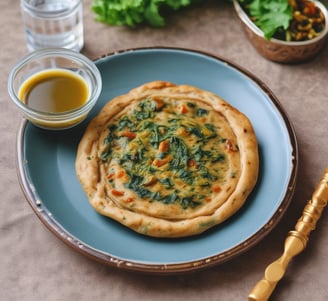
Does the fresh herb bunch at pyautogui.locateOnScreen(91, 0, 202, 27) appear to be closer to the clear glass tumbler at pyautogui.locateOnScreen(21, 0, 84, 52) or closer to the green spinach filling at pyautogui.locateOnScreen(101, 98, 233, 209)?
the clear glass tumbler at pyautogui.locateOnScreen(21, 0, 84, 52)

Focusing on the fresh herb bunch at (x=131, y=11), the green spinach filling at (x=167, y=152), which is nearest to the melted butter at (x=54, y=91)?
the green spinach filling at (x=167, y=152)

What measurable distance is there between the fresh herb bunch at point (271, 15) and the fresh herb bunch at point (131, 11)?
0.55 m

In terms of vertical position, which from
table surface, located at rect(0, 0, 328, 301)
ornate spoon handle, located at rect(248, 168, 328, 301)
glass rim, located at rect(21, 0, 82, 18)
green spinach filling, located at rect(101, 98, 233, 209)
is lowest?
table surface, located at rect(0, 0, 328, 301)

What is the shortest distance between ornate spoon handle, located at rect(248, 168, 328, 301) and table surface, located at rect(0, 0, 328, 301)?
0.45 feet

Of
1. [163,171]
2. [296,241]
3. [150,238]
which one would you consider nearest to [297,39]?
[163,171]

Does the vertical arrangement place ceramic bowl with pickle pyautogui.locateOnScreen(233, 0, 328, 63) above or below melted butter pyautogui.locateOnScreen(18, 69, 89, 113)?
above

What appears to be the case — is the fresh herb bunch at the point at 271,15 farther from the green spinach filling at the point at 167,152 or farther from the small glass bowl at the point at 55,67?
the small glass bowl at the point at 55,67

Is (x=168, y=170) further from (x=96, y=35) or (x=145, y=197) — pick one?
(x=96, y=35)

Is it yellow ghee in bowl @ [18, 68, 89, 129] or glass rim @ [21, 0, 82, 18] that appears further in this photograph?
glass rim @ [21, 0, 82, 18]

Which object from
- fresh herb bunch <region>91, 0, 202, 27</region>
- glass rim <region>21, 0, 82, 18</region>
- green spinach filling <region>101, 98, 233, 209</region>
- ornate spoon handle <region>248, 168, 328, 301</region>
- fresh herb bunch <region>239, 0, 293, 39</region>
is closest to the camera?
ornate spoon handle <region>248, 168, 328, 301</region>

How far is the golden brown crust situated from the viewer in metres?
3.12

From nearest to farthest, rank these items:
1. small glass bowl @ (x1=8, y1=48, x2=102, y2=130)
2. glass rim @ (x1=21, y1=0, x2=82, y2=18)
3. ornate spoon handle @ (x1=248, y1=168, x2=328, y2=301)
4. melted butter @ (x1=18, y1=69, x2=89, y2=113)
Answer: ornate spoon handle @ (x1=248, y1=168, x2=328, y2=301) < small glass bowl @ (x1=8, y1=48, x2=102, y2=130) < melted butter @ (x1=18, y1=69, x2=89, y2=113) < glass rim @ (x1=21, y1=0, x2=82, y2=18)

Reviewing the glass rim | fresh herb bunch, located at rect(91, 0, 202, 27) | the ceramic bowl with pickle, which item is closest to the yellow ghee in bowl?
the glass rim

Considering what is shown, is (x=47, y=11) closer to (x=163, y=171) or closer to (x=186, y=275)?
(x=163, y=171)
